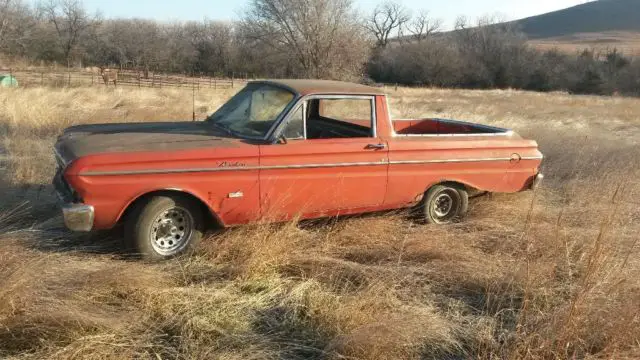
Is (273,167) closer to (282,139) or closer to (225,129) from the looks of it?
(282,139)

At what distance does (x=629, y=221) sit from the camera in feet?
19.4

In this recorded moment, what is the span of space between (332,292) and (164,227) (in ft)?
4.95

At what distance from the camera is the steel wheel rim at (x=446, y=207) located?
5806 mm

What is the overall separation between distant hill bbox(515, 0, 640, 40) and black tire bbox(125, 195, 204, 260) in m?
116

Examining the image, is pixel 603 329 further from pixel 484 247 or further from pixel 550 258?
pixel 484 247

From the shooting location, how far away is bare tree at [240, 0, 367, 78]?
37.7 meters

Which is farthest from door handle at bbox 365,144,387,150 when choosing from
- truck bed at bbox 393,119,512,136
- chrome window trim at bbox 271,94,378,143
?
truck bed at bbox 393,119,512,136

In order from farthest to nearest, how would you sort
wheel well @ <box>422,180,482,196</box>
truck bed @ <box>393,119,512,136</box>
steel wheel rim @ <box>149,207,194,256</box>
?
truck bed @ <box>393,119,512,136</box> < wheel well @ <box>422,180,482,196</box> < steel wheel rim @ <box>149,207,194,256</box>

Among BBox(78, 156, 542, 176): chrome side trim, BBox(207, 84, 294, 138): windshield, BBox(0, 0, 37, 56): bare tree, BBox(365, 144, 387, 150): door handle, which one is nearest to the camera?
BBox(78, 156, 542, 176): chrome side trim

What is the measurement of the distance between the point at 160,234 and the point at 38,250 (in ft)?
2.92

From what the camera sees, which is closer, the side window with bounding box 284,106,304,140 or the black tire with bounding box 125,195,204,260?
the black tire with bounding box 125,195,204,260

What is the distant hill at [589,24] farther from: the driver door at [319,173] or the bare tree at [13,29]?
the driver door at [319,173]

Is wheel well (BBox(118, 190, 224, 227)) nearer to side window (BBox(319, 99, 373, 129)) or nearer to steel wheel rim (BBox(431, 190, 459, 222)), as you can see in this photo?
side window (BBox(319, 99, 373, 129))

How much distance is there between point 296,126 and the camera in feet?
16.0
